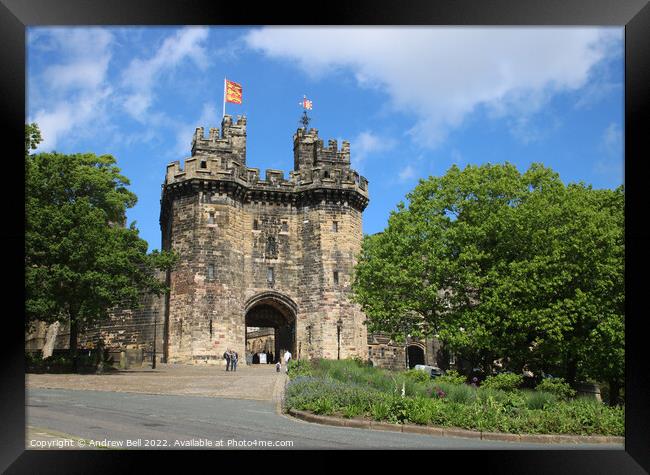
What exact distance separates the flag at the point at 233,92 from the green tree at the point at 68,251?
41.0 ft

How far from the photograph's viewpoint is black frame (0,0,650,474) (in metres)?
10.2

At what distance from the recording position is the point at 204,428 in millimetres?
12406

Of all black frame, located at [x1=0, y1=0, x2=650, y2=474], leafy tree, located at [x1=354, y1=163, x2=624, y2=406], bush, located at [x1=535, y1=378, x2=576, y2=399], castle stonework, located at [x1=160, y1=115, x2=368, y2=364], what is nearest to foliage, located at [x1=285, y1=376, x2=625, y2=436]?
black frame, located at [x1=0, y1=0, x2=650, y2=474]

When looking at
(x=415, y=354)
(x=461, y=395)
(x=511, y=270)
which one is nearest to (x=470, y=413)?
(x=461, y=395)

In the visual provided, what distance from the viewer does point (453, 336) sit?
24016 millimetres

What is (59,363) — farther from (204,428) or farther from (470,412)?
(470,412)

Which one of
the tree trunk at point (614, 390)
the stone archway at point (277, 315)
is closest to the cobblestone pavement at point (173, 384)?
the stone archway at point (277, 315)

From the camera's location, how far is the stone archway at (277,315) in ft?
126

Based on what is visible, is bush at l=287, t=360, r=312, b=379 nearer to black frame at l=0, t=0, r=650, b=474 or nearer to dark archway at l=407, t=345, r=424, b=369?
black frame at l=0, t=0, r=650, b=474

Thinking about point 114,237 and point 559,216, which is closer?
point 559,216
